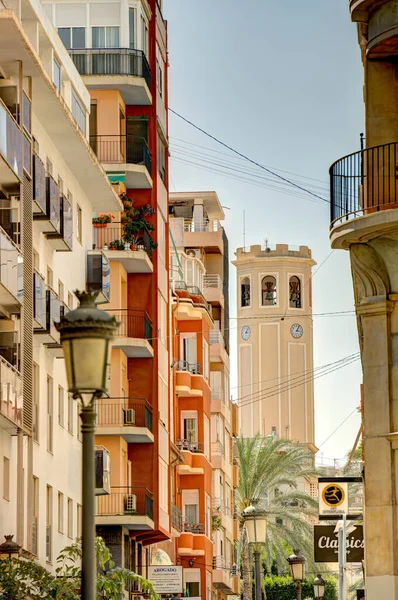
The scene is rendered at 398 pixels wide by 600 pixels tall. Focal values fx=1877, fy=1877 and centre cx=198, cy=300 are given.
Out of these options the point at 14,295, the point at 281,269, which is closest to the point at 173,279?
the point at 14,295

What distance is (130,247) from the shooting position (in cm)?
5578

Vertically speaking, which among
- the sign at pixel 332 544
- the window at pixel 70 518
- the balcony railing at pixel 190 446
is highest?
the balcony railing at pixel 190 446

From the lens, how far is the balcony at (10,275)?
35.3 meters

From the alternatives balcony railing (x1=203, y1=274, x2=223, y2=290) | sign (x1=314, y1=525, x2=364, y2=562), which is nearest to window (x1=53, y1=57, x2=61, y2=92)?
sign (x1=314, y1=525, x2=364, y2=562)

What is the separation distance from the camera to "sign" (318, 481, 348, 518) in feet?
113

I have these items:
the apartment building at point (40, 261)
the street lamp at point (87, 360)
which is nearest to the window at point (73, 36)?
the apartment building at point (40, 261)

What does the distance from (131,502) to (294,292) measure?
376 feet

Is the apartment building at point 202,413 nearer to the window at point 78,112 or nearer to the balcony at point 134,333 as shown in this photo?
the balcony at point 134,333

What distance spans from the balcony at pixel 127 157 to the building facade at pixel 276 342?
4249 inches

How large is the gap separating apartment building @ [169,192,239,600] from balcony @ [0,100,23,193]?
98.7 feet

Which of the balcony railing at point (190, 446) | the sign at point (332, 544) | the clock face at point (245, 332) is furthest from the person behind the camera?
the clock face at point (245, 332)

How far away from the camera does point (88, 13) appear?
2255 inches

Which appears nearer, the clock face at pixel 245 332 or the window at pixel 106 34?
the window at pixel 106 34

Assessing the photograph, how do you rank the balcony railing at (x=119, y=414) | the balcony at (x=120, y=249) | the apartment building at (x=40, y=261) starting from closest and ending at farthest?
the apartment building at (x=40, y=261) < the balcony railing at (x=119, y=414) < the balcony at (x=120, y=249)
